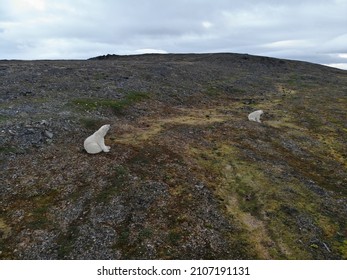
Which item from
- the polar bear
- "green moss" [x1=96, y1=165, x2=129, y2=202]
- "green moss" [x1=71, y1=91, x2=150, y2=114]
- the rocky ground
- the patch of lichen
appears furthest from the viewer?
"green moss" [x1=71, y1=91, x2=150, y2=114]

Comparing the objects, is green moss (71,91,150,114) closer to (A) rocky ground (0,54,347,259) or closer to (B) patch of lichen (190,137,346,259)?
(A) rocky ground (0,54,347,259)

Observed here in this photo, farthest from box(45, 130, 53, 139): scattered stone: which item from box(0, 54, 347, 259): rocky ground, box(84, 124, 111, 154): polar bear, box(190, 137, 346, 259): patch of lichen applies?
box(190, 137, 346, 259): patch of lichen

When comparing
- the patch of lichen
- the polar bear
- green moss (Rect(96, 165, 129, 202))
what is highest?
the polar bear

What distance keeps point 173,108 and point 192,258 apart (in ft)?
97.6

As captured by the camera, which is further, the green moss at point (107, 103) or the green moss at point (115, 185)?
the green moss at point (107, 103)

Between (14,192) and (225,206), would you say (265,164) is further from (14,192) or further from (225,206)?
(14,192)

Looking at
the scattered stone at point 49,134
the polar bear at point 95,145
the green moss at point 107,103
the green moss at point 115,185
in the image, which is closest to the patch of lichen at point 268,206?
the green moss at point 115,185

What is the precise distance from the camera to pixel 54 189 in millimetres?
22062

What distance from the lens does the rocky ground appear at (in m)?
18.0

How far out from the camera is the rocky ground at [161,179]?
59.2 feet

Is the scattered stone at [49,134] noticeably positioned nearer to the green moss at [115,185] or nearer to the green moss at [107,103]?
the green moss at [115,185]

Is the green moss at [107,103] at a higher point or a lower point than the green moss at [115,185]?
higher

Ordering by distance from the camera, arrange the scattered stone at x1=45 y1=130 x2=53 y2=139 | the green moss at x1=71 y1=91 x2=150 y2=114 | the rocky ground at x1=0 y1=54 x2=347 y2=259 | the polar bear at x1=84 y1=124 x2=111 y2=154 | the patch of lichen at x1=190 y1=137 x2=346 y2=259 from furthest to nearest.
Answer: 1. the green moss at x1=71 y1=91 x2=150 y2=114
2. the scattered stone at x1=45 y1=130 x2=53 y2=139
3. the polar bear at x1=84 y1=124 x2=111 y2=154
4. the patch of lichen at x1=190 y1=137 x2=346 y2=259
5. the rocky ground at x1=0 y1=54 x2=347 y2=259

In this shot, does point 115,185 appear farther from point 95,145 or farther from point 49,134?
point 49,134
